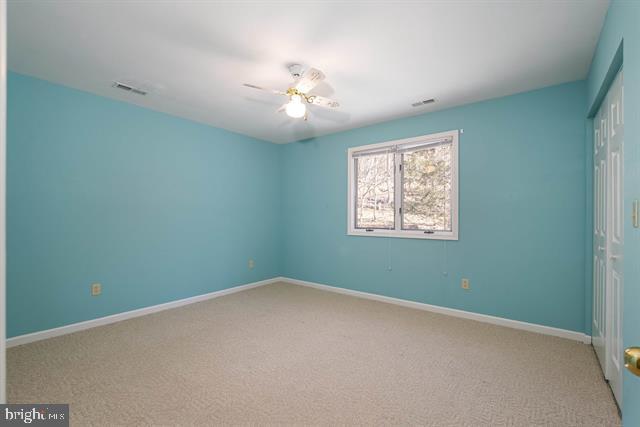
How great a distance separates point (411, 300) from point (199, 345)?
2.57 metres

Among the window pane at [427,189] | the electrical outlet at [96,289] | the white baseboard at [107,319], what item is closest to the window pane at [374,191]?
the window pane at [427,189]

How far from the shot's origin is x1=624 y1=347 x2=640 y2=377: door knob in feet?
1.96

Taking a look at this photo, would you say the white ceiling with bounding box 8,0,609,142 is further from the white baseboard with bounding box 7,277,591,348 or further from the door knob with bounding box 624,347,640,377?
the white baseboard with bounding box 7,277,591,348

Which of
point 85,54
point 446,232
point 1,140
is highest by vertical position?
point 85,54

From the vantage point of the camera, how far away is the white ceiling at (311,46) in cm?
194

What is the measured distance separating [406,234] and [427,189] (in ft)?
→ 2.10

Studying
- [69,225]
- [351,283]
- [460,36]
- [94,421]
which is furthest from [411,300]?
[69,225]

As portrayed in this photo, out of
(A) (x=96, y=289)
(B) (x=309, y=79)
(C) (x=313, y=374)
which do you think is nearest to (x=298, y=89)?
(B) (x=309, y=79)

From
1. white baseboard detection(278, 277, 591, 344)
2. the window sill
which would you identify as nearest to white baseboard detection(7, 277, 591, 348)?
white baseboard detection(278, 277, 591, 344)

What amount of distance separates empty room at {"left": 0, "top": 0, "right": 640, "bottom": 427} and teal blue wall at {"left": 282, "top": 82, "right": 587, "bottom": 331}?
22mm

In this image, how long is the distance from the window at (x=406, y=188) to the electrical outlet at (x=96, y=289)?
3.16m

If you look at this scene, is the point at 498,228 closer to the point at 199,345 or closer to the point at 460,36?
the point at 460,36

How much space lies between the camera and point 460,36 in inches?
86.5

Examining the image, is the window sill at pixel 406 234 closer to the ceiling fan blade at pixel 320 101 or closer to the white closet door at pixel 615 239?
the white closet door at pixel 615 239
